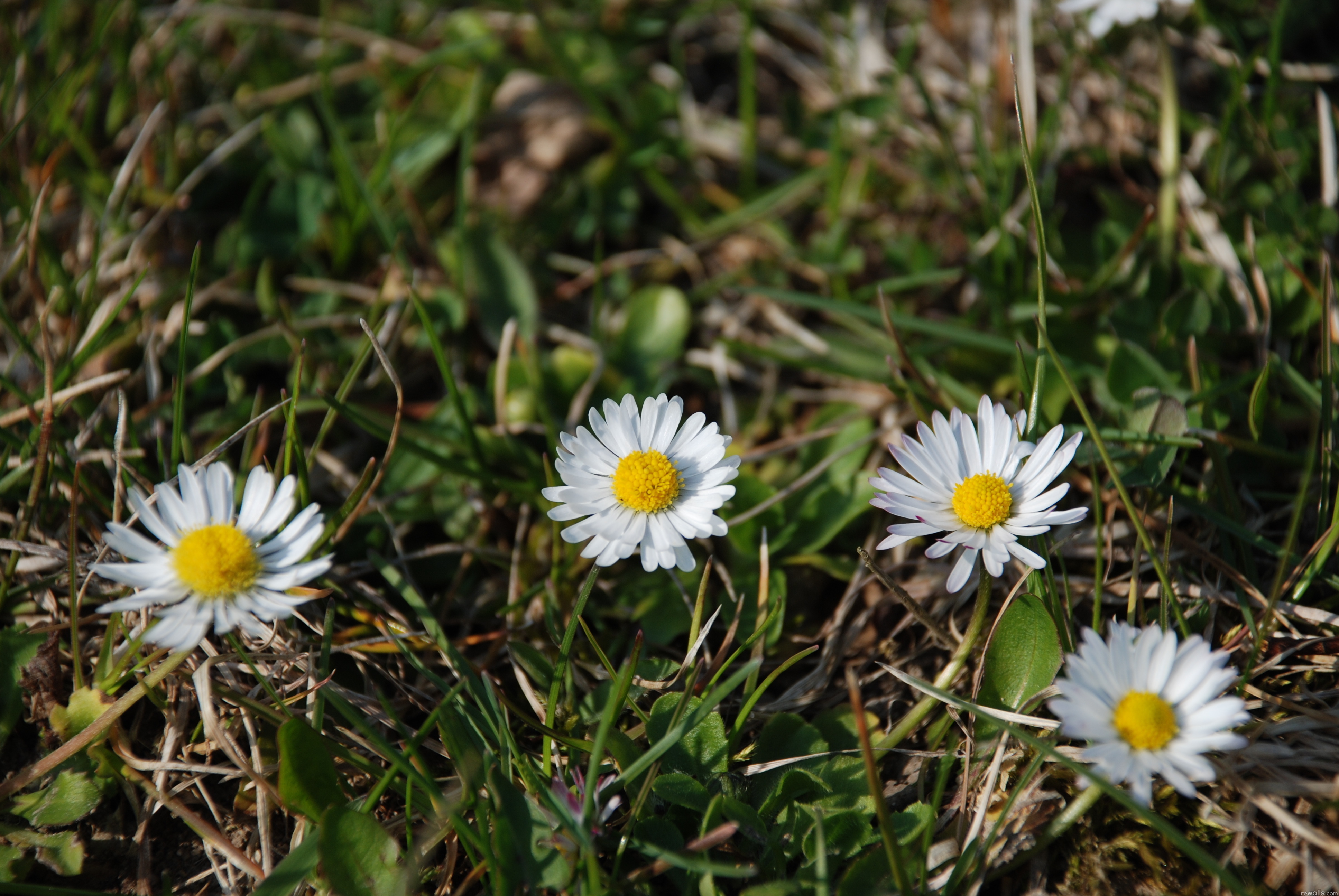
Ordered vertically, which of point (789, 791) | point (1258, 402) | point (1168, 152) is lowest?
point (789, 791)

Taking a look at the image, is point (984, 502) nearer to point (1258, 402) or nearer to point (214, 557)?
point (1258, 402)

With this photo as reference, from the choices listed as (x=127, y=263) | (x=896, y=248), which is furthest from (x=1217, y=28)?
(x=127, y=263)

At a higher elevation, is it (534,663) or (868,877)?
(534,663)

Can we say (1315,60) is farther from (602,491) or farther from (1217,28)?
(602,491)

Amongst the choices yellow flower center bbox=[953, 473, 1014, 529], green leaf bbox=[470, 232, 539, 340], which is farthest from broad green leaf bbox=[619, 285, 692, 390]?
yellow flower center bbox=[953, 473, 1014, 529]

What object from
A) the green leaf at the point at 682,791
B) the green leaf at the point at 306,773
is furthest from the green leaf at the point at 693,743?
the green leaf at the point at 306,773

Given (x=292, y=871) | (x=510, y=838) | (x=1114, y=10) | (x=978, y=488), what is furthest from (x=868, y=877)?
(x=1114, y=10)
